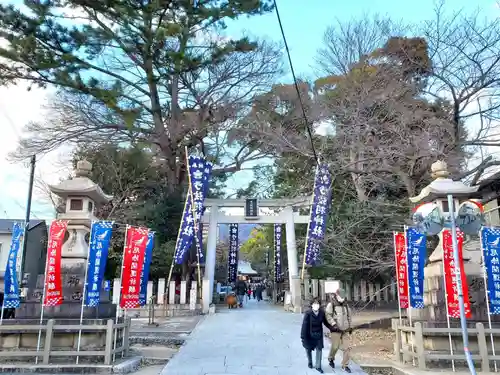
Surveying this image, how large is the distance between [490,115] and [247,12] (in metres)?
9.54

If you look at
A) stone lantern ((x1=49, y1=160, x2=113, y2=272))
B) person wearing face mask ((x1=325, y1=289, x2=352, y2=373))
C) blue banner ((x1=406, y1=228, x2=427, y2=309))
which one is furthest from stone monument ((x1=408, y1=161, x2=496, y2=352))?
stone lantern ((x1=49, y1=160, x2=113, y2=272))

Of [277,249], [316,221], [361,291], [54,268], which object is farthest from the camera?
[277,249]

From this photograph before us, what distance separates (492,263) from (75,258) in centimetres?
861

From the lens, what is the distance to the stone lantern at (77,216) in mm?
9164

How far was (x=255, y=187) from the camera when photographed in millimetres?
25156

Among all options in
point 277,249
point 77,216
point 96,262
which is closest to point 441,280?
point 96,262

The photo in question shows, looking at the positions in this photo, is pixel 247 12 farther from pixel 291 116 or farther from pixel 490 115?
pixel 490 115

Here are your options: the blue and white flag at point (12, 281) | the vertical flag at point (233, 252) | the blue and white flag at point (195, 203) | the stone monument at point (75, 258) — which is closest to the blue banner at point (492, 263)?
the stone monument at point (75, 258)

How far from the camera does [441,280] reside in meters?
8.44

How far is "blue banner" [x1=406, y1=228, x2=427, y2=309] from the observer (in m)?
8.15

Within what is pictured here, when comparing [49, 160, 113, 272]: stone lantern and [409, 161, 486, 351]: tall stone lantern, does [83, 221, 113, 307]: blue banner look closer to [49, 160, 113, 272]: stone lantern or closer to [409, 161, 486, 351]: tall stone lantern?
[49, 160, 113, 272]: stone lantern

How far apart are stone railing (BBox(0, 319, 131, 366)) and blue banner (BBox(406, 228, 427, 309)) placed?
579 centimetres

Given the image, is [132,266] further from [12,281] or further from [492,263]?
[492,263]

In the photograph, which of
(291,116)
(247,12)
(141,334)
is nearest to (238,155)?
(291,116)
